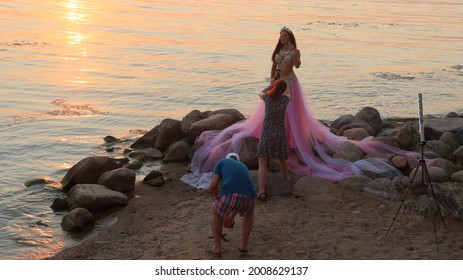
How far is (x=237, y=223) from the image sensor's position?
969 cm

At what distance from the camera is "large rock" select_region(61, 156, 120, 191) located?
12.3 m

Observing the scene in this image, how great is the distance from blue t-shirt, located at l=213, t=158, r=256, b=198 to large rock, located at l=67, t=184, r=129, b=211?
3.64m

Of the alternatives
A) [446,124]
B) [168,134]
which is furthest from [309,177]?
[446,124]

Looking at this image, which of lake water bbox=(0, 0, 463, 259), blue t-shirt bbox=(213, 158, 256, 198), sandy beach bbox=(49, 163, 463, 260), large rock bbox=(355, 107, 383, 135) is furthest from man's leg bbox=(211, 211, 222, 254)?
large rock bbox=(355, 107, 383, 135)

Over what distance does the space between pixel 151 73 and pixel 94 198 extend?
44.1 ft

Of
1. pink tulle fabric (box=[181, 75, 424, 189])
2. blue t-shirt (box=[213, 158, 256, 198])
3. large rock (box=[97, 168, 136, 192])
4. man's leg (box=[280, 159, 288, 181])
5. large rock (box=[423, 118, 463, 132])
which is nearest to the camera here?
blue t-shirt (box=[213, 158, 256, 198])

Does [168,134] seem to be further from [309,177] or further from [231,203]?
[231,203]

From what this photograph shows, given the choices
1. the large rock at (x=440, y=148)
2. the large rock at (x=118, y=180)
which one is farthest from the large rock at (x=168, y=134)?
the large rock at (x=440, y=148)

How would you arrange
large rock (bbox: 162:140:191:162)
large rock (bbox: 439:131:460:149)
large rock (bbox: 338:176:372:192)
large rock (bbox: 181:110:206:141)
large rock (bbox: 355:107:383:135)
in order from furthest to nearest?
large rock (bbox: 355:107:383:135), large rock (bbox: 181:110:206:141), large rock (bbox: 162:140:191:162), large rock (bbox: 439:131:460:149), large rock (bbox: 338:176:372:192)

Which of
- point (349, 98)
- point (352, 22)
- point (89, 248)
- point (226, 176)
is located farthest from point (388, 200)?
point (352, 22)

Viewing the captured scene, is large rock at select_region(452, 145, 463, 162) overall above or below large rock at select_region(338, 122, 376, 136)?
below

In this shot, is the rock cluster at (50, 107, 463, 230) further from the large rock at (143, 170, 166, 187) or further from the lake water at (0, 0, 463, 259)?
the lake water at (0, 0, 463, 259)

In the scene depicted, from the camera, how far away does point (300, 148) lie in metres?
12.0

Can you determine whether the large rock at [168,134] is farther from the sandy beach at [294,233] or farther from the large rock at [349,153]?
the large rock at [349,153]
